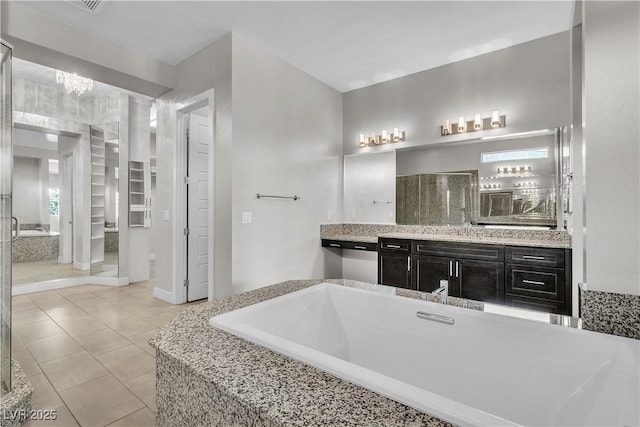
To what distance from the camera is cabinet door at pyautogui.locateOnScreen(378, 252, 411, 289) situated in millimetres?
3330

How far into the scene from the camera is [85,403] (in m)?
→ 1.78

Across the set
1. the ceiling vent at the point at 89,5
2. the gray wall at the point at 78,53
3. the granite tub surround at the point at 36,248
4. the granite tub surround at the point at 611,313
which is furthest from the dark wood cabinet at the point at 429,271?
the granite tub surround at the point at 36,248

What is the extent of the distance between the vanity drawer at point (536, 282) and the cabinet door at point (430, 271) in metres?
0.50

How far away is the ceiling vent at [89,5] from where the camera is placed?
8.07 feet

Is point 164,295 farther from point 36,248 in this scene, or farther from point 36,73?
point 36,248

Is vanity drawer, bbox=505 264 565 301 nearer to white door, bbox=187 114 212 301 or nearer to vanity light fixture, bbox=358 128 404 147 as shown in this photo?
vanity light fixture, bbox=358 128 404 147

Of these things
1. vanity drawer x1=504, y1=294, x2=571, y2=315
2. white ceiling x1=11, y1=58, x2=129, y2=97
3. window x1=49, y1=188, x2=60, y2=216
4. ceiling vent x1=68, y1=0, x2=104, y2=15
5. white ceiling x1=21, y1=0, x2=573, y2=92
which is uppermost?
white ceiling x1=11, y1=58, x2=129, y2=97

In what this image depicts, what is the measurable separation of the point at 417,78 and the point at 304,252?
99.8 inches

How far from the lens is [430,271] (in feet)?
10.4

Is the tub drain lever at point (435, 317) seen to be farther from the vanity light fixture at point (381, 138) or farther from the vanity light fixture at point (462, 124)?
the vanity light fixture at point (381, 138)

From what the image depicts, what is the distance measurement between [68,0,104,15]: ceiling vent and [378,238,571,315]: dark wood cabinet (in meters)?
3.35

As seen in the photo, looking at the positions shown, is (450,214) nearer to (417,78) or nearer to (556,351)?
(417,78)

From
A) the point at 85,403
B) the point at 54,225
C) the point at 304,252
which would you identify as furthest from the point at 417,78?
the point at 54,225

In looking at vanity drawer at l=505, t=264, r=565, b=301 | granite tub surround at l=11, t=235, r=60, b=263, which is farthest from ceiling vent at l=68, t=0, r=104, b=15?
granite tub surround at l=11, t=235, r=60, b=263
